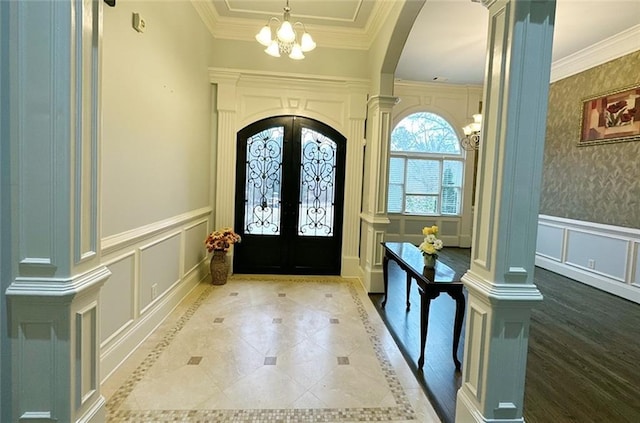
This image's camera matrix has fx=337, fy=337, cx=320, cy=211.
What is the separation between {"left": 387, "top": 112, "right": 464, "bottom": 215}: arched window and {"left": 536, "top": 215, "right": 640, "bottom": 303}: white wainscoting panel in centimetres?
212

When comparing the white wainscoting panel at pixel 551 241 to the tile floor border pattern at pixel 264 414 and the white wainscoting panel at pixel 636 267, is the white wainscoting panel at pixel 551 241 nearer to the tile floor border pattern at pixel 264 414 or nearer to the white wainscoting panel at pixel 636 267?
the white wainscoting panel at pixel 636 267

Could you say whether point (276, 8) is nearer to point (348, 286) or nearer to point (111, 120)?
point (111, 120)

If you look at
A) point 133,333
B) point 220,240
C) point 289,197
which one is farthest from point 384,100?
point 133,333

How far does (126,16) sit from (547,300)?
523 cm

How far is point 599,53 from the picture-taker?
4.89 metres

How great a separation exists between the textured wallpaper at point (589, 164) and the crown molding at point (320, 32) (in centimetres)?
340

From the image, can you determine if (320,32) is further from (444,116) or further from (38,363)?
(38,363)

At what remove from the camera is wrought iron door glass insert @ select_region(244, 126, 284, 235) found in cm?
491

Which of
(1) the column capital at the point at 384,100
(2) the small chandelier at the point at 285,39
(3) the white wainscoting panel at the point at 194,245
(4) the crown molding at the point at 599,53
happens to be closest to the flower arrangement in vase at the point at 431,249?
(1) the column capital at the point at 384,100

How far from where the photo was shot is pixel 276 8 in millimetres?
4270

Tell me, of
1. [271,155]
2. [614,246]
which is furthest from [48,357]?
[614,246]

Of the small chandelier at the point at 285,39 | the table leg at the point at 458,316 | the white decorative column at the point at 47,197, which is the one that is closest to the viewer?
the white decorative column at the point at 47,197

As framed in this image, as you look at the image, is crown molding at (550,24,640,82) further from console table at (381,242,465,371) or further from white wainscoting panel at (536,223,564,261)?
console table at (381,242,465,371)

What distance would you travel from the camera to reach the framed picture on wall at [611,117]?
173 inches
